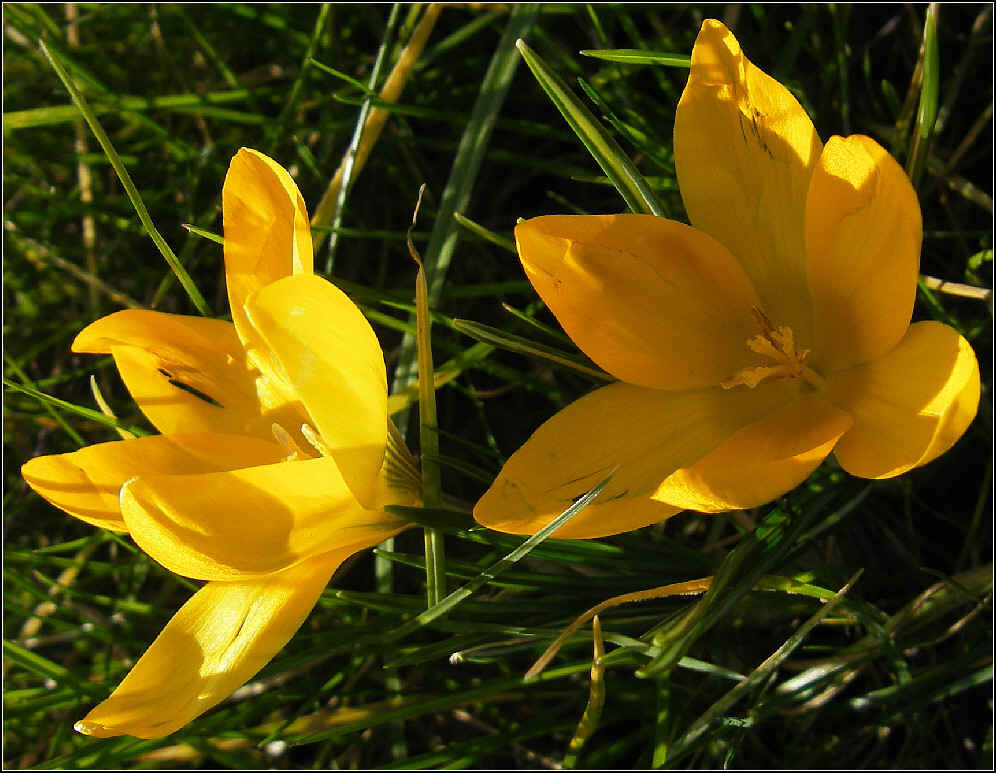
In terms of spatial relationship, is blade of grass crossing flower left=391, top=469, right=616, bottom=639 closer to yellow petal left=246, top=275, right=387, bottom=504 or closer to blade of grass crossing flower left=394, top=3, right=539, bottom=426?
yellow petal left=246, top=275, right=387, bottom=504

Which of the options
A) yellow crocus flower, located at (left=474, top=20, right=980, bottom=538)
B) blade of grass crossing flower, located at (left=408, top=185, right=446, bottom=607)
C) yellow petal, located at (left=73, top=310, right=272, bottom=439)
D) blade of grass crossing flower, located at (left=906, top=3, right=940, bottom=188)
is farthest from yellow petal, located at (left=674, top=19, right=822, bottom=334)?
yellow petal, located at (left=73, top=310, right=272, bottom=439)

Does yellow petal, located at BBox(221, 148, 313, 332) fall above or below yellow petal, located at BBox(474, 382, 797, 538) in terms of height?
above

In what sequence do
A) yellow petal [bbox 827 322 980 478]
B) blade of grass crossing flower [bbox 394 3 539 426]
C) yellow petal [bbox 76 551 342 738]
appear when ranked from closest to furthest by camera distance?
1. yellow petal [bbox 827 322 980 478]
2. yellow petal [bbox 76 551 342 738]
3. blade of grass crossing flower [bbox 394 3 539 426]

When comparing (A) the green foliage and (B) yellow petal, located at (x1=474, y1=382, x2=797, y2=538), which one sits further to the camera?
Answer: (A) the green foliage

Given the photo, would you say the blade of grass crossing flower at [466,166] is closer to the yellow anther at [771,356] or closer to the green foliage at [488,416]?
the green foliage at [488,416]

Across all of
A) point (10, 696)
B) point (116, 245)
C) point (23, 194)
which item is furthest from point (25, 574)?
point (23, 194)

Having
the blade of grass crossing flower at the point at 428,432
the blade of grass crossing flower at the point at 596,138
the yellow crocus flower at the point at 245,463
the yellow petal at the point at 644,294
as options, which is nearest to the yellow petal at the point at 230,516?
the yellow crocus flower at the point at 245,463

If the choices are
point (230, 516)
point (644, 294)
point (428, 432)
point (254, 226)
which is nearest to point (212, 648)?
point (230, 516)
